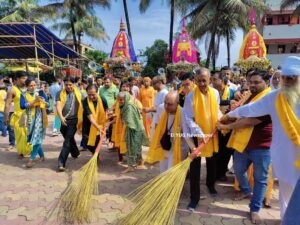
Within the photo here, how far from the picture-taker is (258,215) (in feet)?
10.5

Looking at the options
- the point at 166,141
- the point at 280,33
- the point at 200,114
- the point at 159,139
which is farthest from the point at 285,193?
the point at 280,33

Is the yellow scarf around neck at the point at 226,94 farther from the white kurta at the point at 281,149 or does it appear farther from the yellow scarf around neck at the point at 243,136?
the white kurta at the point at 281,149

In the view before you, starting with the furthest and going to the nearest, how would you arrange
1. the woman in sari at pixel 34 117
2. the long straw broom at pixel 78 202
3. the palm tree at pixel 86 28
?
the palm tree at pixel 86 28
the woman in sari at pixel 34 117
the long straw broom at pixel 78 202

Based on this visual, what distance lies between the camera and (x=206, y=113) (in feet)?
11.1

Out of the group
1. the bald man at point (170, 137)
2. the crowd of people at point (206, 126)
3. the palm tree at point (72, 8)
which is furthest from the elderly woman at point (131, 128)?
the palm tree at point (72, 8)

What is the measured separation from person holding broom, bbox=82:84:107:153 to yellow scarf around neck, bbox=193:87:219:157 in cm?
213

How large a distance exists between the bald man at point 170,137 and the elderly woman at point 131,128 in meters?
1.05

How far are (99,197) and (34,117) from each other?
240 centimetres

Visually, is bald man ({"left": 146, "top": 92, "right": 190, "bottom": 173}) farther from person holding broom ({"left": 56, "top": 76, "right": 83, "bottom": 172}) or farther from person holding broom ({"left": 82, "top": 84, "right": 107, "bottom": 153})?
person holding broom ({"left": 56, "top": 76, "right": 83, "bottom": 172})

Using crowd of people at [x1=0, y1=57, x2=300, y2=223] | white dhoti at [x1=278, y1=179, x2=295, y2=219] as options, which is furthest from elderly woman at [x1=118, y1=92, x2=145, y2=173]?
white dhoti at [x1=278, y1=179, x2=295, y2=219]

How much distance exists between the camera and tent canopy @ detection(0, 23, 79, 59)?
10.6m

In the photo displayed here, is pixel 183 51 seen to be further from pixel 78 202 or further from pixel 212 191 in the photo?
pixel 78 202

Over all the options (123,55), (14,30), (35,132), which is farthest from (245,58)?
(35,132)

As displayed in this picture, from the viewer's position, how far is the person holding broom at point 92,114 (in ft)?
16.8
